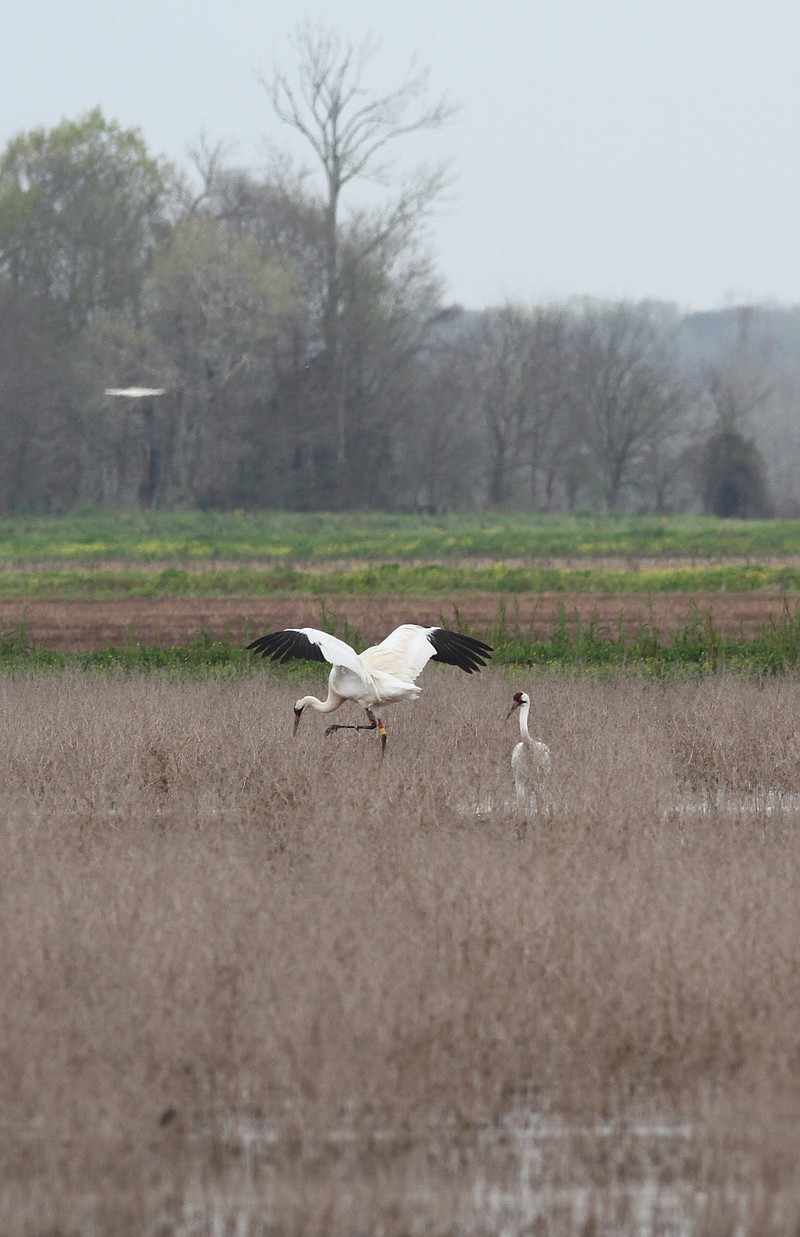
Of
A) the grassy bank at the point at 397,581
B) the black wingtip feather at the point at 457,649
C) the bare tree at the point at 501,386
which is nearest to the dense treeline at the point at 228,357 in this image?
the bare tree at the point at 501,386

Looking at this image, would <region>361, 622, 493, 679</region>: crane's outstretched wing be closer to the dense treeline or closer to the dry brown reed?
the dry brown reed

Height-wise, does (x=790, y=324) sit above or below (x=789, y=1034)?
above

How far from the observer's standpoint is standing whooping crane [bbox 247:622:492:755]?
981 centimetres

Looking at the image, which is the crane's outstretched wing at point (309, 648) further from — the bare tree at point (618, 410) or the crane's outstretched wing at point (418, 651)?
the bare tree at point (618, 410)

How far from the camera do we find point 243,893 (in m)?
6.47

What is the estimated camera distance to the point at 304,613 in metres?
21.0

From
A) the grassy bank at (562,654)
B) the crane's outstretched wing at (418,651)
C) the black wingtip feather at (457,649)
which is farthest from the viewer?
the grassy bank at (562,654)

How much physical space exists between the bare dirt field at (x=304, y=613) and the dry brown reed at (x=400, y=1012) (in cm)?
991

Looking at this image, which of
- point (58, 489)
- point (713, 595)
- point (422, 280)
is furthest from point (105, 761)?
point (422, 280)

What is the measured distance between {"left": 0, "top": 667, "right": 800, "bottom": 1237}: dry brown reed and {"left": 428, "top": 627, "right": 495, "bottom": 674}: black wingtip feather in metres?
1.97

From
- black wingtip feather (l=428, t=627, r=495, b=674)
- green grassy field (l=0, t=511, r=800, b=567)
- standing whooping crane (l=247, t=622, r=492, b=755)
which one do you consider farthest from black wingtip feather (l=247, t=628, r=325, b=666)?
green grassy field (l=0, t=511, r=800, b=567)

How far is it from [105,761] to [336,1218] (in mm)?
6051

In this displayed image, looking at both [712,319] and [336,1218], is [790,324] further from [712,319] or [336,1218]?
[336,1218]

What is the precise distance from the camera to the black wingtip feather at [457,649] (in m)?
10.8
